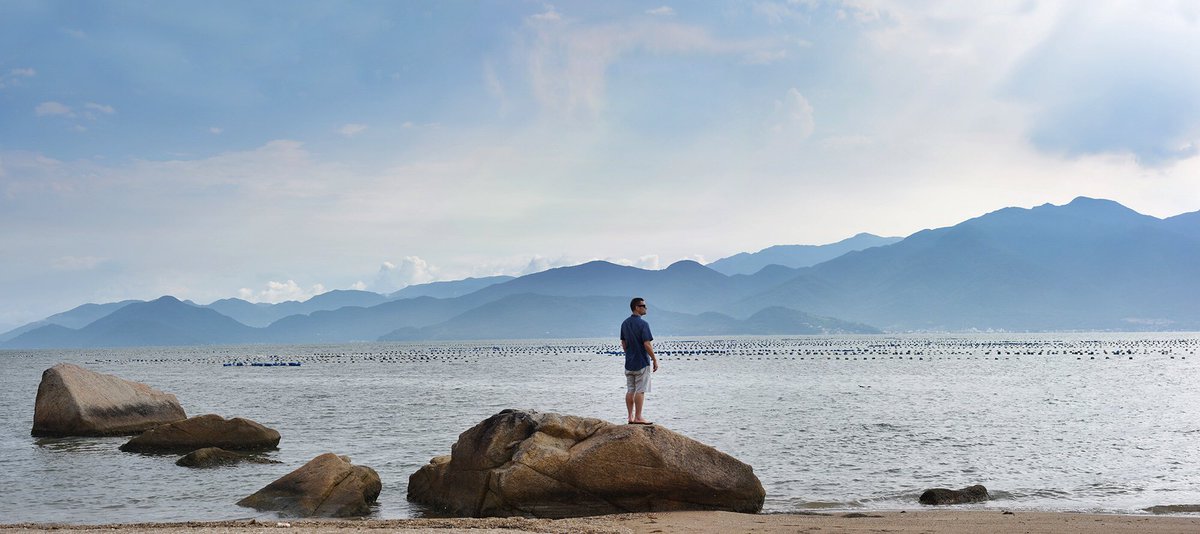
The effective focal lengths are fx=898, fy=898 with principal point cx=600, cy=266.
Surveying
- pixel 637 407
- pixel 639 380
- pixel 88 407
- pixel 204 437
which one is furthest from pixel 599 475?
pixel 88 407

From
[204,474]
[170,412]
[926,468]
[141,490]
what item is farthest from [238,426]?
[926,468]

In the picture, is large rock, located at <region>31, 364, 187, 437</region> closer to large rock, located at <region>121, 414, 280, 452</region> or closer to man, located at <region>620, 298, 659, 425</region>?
large rock, located at <region>121, 414, 280, 452</region>

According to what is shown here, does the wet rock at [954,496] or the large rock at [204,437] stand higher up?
the large rock at [204,437]

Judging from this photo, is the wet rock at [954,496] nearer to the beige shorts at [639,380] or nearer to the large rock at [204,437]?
the beige shorts at [639,380]

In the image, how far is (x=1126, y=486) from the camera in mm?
17531

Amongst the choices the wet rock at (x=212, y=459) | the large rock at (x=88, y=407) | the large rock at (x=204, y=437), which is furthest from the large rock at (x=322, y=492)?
the large rock at (x=88, y=407)

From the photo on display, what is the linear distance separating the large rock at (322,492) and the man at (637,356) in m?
5.04

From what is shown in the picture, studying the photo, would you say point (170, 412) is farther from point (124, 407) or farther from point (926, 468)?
point (926, 468)

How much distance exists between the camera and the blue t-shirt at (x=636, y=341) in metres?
15.9

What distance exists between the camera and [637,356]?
16156mm

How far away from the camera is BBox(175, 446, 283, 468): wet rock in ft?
69.9

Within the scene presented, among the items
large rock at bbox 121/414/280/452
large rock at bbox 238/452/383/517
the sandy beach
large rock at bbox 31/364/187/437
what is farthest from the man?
large rock at bbox 31/364/187/437

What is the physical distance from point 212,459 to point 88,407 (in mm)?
9141

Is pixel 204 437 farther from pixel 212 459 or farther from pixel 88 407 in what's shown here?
pixel 88 407
